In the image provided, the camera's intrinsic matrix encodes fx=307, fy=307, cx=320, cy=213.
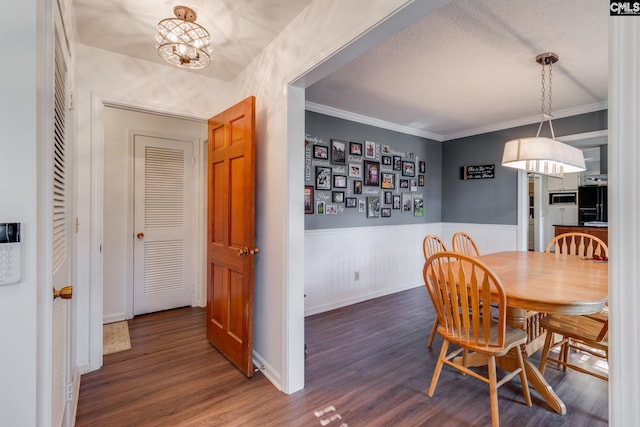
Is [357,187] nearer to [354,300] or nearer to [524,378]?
[354,300]

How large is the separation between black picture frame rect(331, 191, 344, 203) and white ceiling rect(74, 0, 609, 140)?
1027 millimetres

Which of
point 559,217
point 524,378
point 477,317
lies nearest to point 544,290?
point 477,317

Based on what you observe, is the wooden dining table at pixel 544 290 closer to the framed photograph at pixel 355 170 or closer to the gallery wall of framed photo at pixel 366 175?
the gallery wall of framed photo at pixel 366 175

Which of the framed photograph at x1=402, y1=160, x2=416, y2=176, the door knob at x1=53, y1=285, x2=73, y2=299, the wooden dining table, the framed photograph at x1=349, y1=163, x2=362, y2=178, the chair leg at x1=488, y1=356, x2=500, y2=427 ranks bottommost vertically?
the chair leg at x1=488, y1=356, x2=500, y2=427

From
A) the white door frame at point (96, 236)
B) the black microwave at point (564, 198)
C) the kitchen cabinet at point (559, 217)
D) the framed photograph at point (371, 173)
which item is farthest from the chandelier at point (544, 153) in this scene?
the kitchen cabinet at point (559, 217)

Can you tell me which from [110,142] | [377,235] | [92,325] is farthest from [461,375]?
[110,142]

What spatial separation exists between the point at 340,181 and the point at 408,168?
1.33 m

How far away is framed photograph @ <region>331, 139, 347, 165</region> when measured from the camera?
3.70 m

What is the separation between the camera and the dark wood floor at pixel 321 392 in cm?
176

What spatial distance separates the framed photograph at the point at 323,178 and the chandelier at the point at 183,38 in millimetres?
1833

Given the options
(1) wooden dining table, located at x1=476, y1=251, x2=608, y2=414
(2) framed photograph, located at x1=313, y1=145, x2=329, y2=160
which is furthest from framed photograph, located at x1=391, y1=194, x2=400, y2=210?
(1) wooden dining table, located at x1=476, y1=251, x2=608, y2=414

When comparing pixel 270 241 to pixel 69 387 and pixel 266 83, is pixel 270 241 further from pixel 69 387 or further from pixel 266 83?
pixel 69 387

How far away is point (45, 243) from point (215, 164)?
1.80 m

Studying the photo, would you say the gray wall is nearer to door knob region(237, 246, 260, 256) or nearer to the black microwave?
door knob region(237, 246, 260, 256)
